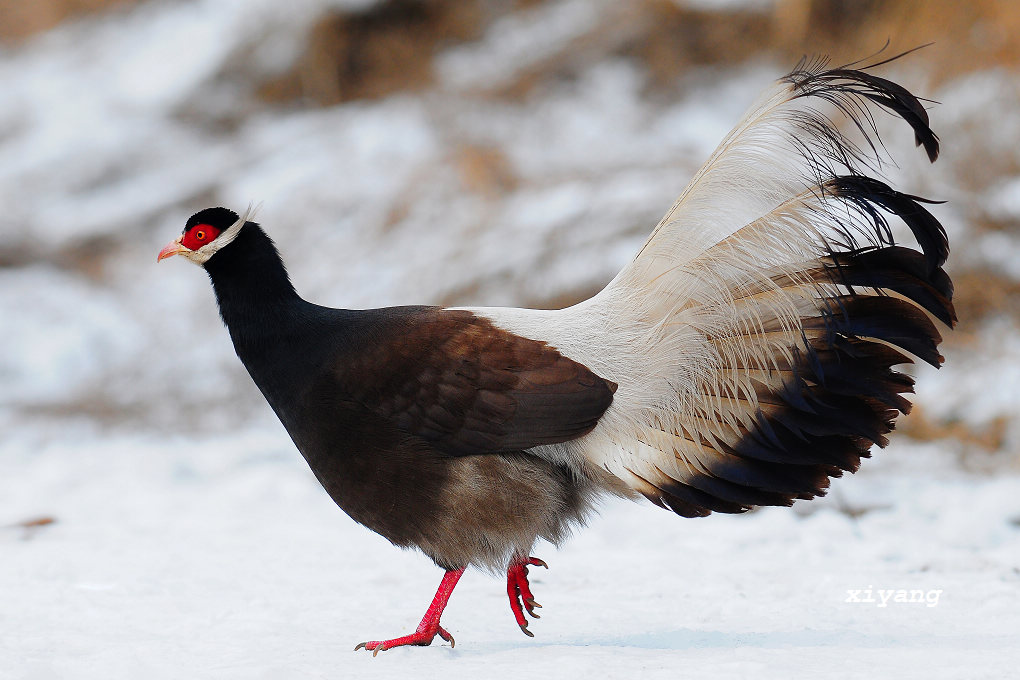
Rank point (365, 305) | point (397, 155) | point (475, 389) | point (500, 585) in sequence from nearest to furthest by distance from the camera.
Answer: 1. point (475, 389)
2. point (500, 585)
3. point (365, 305)
4. point (397, 155)

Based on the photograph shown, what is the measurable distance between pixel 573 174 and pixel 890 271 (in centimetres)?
653

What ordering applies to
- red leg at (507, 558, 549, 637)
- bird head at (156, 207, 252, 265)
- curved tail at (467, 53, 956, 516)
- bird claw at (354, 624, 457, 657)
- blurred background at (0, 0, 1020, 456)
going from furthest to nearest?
1. blurred background at (0, 0, 1020, 456)
2. bird head at (156, 207, 252, 265)
3. red leg at (507, 558, 549, 637)
4. bird claw at (354, 624, 457, 657)
5. curved tail at (467, 53, 956, 516)

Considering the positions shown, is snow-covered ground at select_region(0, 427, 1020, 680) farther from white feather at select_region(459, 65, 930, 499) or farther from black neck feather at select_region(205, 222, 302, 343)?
black neck feather at select_region(205, 222, 302, 343)

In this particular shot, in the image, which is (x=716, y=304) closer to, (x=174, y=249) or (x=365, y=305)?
(x=174, y=249)

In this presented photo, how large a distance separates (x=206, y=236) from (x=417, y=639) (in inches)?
61.2

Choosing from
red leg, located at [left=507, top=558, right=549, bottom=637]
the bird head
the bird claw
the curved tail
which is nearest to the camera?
the curved tail

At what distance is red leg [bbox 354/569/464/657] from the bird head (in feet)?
4.55

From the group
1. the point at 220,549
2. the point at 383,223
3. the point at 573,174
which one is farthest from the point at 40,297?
the point at 220,549

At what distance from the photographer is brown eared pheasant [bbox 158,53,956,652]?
313 cm

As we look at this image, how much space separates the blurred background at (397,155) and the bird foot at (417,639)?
167 inches

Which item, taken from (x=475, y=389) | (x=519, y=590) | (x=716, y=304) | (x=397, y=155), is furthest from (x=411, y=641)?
(x=397, y=155)

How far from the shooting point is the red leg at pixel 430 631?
335cm

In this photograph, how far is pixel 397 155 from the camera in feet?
34.8

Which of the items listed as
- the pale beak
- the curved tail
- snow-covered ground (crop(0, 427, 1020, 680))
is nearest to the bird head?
the pale beak
